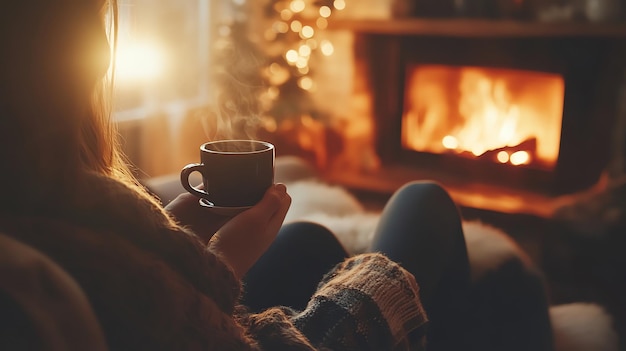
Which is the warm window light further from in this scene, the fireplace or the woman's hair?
the woman's hair

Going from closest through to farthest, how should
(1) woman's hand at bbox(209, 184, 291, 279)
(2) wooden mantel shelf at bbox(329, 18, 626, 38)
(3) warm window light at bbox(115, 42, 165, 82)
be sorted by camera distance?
(1) woman's hand at bbox(209, 184, 291, 279), (2) wooden mantel shelf at bbox(329, 18, 626, 38), (3) warm window light at bbox(115, 42, 165, 82)

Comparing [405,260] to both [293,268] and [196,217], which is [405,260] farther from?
[196,217]

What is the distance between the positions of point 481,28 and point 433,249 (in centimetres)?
181

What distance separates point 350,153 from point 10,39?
2.79 m

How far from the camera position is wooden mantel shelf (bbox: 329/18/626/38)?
8.32ft

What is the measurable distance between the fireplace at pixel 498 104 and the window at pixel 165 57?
0.88 metres

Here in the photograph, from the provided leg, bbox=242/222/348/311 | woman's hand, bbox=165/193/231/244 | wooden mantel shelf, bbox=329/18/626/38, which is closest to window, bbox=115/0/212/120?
wooden mantel shelf, bbox=329/18/626/38

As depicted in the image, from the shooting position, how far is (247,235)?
33.0 inches

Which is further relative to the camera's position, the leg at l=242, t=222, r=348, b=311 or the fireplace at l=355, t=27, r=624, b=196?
the fireplace at l=355, t=27, r=624, b=196

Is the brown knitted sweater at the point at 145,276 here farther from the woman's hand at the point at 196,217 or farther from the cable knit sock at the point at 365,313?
the woman's hand at the point at 196,217

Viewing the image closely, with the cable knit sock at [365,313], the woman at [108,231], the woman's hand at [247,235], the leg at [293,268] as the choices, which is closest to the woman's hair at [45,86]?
the woman at [108,231]

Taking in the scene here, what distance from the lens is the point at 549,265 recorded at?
2.18 metres

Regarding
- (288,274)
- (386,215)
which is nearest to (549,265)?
(386,215)

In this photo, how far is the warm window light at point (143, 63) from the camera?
3058mm
